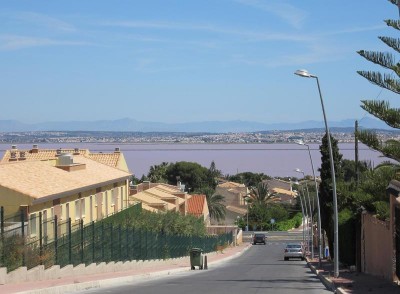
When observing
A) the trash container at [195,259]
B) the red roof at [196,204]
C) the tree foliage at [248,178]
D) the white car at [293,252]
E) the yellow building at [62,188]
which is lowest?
the tree foliage at [248,178]

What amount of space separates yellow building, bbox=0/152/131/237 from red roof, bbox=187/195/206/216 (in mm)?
26517

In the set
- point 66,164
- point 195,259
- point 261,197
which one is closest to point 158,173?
point 261,197

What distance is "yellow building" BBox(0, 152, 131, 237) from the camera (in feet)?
110

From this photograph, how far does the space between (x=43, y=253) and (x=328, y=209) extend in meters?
25.3

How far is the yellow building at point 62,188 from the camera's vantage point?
3350 cm

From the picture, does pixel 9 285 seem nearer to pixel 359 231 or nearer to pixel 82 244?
pixel 82 244

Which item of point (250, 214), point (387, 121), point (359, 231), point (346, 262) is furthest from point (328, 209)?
point (250, 214)

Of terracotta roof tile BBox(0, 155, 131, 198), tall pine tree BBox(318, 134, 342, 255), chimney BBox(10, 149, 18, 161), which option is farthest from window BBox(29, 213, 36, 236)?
chimney BBox(10, 149, 18, 161)

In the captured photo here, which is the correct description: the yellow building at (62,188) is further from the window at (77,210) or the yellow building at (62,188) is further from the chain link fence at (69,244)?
the chain link fence at (69,244)

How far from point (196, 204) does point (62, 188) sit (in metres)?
47.4

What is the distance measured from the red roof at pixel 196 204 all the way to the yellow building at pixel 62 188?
87.0 feet

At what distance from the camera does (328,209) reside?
143 ft

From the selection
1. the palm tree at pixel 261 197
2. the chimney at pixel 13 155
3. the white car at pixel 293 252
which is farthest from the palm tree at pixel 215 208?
the chimney at pixel 13 155

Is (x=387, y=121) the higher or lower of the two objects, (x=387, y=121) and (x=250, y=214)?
the higher
